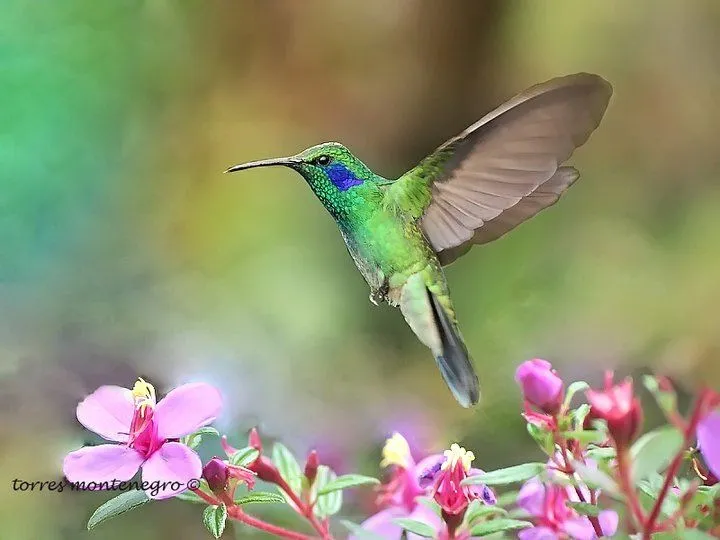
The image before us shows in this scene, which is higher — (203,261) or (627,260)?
(203,261)

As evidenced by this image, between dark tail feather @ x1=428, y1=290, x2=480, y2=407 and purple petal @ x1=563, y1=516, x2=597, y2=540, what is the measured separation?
1.11ft

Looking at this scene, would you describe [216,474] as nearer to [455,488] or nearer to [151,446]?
[151,446]

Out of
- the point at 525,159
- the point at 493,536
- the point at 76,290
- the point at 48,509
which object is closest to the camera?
the point at 493,536

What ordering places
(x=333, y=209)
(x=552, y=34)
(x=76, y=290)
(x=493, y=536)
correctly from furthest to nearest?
(x=552, y=34)
(x=76, y=290)
(x=333, y=209)
(x=493, y=536)

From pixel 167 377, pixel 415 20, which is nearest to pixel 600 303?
pixel 415 20

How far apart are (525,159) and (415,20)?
598mm

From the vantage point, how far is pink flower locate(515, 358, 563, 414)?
0.56 meters

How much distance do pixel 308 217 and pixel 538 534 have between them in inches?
29.0

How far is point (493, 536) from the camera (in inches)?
22.1

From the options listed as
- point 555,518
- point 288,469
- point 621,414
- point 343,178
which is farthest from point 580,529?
point 343,178

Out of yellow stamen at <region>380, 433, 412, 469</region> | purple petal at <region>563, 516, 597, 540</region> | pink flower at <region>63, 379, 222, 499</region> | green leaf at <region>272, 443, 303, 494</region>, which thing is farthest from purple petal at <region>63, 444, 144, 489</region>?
purple petal at <region>563, 516, 597, 540</region>

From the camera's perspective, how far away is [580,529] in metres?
0.58

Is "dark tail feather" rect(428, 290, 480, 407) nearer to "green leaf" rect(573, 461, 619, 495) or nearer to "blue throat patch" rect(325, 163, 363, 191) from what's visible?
"blue throat patch" rect(325, 163, 363, 191)

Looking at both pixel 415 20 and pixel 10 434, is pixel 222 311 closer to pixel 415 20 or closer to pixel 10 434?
pixel 10 434
